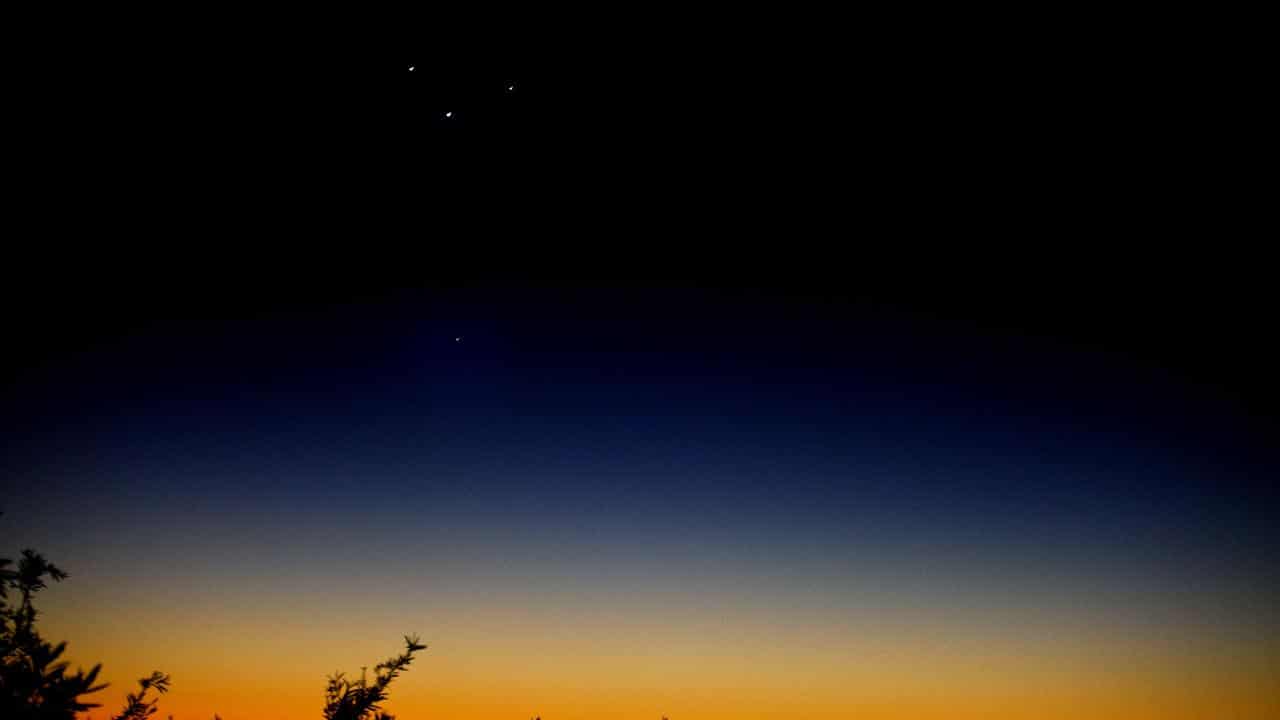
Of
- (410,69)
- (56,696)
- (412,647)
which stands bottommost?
(56,696)

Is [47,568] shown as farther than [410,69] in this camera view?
No

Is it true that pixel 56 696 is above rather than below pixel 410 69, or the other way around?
below

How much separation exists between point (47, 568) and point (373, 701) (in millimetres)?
3783

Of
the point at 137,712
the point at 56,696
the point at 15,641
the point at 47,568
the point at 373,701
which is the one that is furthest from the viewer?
the point at 373,701

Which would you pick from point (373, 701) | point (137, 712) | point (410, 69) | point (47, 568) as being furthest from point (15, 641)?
point (410, 69)

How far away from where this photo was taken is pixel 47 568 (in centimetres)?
505

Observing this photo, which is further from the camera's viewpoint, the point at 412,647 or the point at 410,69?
the point at 412,647

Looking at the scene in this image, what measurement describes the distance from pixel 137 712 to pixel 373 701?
2.59m

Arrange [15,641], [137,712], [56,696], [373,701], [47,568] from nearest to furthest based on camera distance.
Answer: [56,696], [15,641], [47,568], [137,712], [373,701]

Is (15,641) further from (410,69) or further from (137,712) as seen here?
(410,69)

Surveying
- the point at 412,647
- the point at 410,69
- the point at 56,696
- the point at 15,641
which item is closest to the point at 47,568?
the point at 15,641

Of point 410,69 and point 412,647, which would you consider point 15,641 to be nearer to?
point 412,647

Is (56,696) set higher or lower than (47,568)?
lower

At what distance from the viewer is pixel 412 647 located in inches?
293
